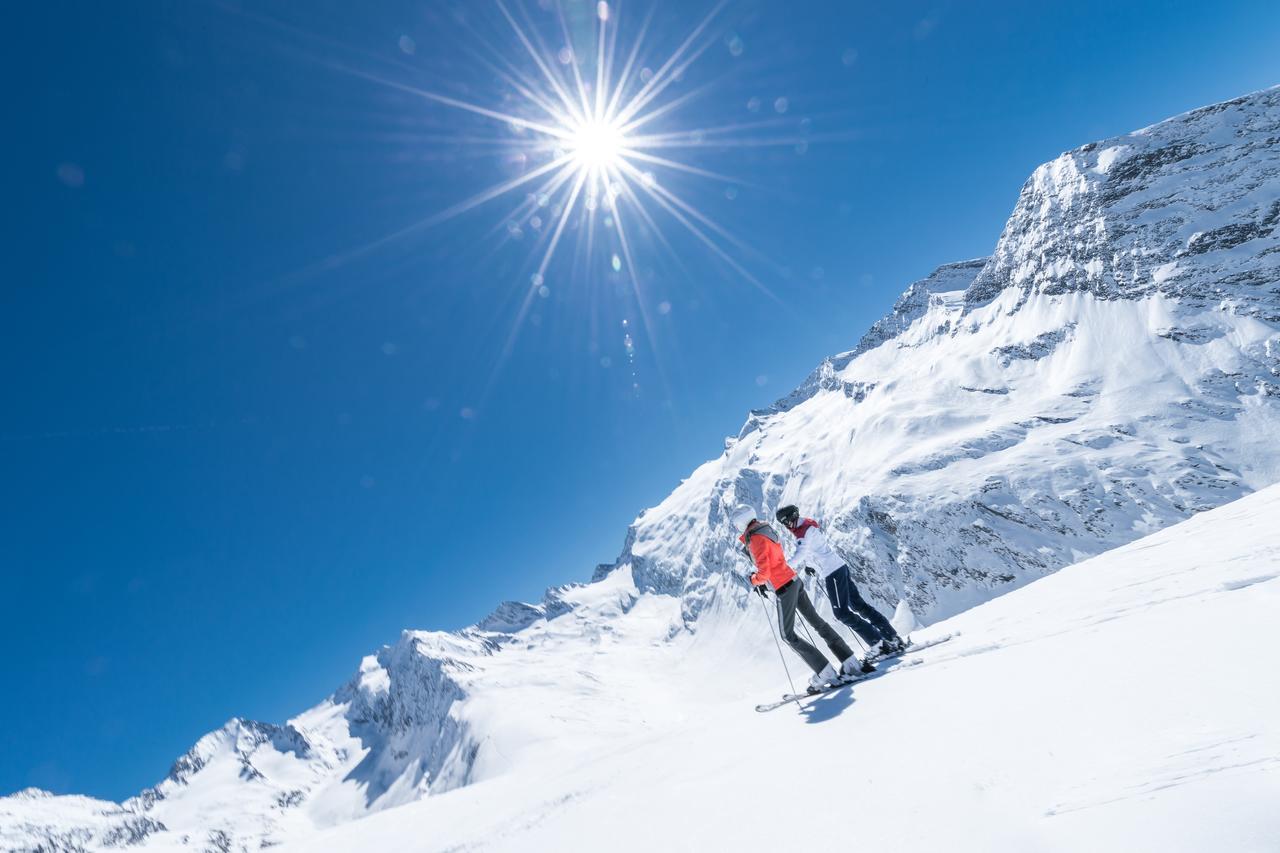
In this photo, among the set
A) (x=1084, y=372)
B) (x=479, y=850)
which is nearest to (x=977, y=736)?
(x=479, y=850)

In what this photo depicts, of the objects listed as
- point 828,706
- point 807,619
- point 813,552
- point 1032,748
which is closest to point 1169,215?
point 813,552

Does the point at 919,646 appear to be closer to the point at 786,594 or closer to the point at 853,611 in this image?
the point at 853,611

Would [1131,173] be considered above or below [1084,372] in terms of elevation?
above

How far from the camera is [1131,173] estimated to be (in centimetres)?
15512

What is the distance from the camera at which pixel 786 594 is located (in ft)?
25.1

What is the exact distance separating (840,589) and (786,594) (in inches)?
45.7

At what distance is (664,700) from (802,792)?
217300mm

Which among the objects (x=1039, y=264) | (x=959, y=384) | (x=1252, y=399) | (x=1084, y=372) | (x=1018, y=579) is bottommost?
(x=1018, y=579)

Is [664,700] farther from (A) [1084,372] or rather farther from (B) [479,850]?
(B) [479,850]

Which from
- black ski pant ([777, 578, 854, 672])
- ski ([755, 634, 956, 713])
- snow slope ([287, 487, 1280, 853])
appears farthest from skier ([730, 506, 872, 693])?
snow slope ([287, 487, 1280, 853])

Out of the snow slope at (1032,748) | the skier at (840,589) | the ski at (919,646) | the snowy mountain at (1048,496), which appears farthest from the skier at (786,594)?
the snowy mountain at (1048,496)

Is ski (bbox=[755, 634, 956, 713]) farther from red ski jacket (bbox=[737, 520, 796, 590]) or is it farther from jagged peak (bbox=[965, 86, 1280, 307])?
jagged peak (bbox=[965, 86, 1280, 307])

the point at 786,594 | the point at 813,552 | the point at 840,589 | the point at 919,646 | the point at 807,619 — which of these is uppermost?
the point at 813,552

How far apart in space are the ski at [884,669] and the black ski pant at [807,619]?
342mm
